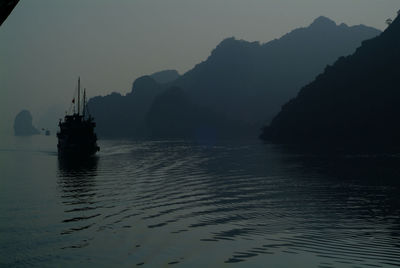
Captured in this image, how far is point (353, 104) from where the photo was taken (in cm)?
13138

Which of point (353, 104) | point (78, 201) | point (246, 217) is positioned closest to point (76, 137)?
point (78, 201)

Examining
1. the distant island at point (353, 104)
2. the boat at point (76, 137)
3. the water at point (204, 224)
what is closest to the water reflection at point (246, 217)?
the water at point (204, 224)

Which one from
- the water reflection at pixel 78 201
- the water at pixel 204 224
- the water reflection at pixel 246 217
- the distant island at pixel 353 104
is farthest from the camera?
the distant island at pixel 353 104

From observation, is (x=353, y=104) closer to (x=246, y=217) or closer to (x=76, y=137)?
(x=76, y=137)

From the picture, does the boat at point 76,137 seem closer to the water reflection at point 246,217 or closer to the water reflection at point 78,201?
the water reflection at point 78,201

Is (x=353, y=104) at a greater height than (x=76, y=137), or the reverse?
(x=353, y=104)

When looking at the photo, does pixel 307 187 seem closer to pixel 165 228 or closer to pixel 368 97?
pixel 165 228

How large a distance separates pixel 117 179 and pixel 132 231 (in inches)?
1003

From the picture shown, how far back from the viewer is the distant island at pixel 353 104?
118 m

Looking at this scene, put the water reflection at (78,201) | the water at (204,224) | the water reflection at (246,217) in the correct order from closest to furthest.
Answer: the water at (204,224) < the water reflection at (246,217) < the water reflection at (78,201)

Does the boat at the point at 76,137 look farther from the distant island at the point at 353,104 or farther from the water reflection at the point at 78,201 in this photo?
the distant island at the point at 353,104

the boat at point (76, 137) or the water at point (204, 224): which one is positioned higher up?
the boat at point (76, 137)

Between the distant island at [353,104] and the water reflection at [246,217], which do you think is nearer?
the water reflection at [246,217]

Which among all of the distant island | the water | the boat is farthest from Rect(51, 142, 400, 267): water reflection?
the distant island
